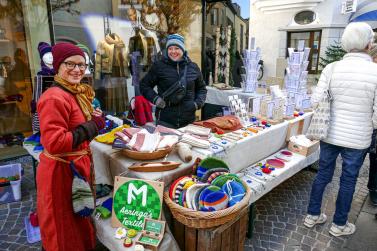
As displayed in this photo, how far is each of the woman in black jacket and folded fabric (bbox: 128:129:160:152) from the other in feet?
2.48

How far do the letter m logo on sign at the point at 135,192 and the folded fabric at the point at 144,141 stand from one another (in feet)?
0.99

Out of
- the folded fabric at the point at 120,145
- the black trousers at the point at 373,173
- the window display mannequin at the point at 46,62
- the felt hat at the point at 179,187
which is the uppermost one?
the window display mannequin at the point at 46,62

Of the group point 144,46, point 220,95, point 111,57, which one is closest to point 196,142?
point 220,95

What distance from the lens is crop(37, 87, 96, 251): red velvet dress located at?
1.47 metres

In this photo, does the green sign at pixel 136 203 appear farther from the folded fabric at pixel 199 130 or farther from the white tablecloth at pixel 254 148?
the folded fabric at pixel 199 130

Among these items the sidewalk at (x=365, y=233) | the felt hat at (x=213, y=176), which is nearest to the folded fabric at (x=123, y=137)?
the felt hat at (x=213, y=176)

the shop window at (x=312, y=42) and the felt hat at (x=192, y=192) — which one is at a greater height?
the shop window at (x=312, y=42)

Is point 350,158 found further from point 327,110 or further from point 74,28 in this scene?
point 74,28

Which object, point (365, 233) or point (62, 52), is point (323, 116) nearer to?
point (365, 233)

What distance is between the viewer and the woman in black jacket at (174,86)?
2.80 metres

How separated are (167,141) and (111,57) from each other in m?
3.03

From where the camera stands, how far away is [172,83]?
2.84 m

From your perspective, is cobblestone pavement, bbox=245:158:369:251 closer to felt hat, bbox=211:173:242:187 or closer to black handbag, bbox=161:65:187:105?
felt hat, bbox=211:173:242:187

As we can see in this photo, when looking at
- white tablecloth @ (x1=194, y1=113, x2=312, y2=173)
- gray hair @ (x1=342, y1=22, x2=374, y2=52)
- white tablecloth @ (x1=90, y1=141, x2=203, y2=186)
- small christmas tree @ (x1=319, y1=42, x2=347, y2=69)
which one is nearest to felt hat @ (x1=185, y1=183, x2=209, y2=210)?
white tablecloth @ (x1=90, y1=141, x2=203, y2=186)
